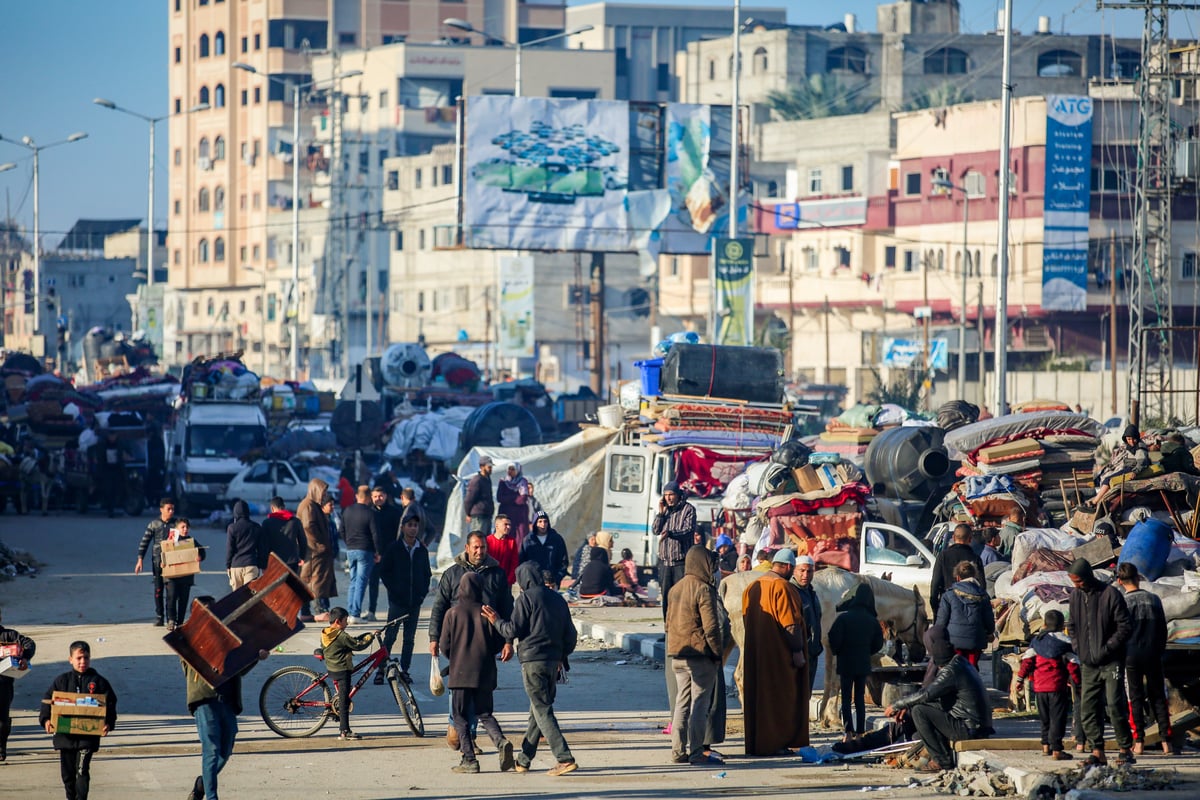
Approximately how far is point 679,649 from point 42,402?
113 ft

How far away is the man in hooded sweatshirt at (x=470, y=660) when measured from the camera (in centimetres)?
1185

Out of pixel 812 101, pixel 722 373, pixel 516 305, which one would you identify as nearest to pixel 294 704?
pixel 722 373

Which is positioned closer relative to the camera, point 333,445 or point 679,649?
point 679,649

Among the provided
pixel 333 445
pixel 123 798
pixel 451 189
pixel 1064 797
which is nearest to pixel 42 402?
pixel 333 445

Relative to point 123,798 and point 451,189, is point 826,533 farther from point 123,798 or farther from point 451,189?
point 451,189

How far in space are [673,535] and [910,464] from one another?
18.9 ft

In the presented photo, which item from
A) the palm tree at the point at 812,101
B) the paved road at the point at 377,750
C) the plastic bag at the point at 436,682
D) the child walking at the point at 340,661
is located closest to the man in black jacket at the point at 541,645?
the paved road at the point at 377,750

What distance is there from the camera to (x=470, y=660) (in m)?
11.8

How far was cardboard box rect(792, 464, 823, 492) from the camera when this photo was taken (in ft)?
66.2

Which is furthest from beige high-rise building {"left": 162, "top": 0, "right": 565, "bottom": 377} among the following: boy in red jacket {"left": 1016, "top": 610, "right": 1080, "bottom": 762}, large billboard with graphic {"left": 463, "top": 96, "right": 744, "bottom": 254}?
boy in red jacket {"left": 1016, "top": 610, "right": 1080, "bottom": 762}

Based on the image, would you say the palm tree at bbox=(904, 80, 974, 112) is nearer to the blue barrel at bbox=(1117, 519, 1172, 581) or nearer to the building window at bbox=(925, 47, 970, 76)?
the building window at bbox=(925, 47, 970, 76)

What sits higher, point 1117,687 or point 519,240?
point 519,240

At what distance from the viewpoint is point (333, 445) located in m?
43.2

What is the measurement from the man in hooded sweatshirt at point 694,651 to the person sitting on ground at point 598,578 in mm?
9789
